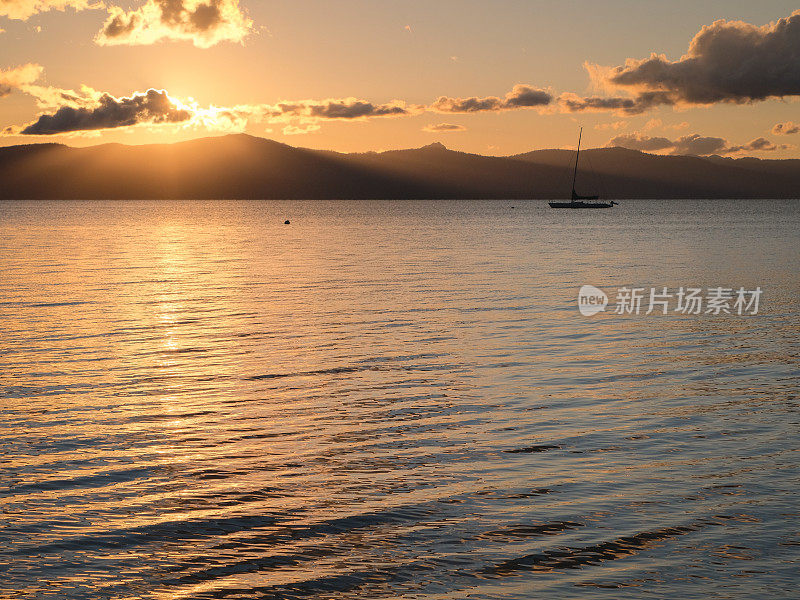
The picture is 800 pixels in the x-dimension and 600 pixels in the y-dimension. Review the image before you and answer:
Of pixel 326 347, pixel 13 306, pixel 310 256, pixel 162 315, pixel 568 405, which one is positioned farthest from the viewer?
pixel 310 256

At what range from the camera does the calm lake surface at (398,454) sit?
12180mm

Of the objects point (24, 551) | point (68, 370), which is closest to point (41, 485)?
point (24, 551)

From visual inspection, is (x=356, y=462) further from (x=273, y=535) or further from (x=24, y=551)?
(x=24, y=551)

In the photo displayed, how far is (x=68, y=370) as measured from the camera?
26.9 m

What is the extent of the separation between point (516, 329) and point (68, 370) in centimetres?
1746

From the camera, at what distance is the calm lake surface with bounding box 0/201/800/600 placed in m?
12.2

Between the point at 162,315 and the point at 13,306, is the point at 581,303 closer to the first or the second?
the point at 162,315

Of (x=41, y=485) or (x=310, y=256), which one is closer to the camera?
(x=41, y=485)

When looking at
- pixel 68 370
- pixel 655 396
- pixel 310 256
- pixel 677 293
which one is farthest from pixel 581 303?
pixel 310 256

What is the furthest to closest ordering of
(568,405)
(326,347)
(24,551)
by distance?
(326,347) < (568,405) < (24,551)

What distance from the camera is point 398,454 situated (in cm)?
1788

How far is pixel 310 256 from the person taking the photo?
279 feet

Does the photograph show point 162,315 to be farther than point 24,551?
Yes

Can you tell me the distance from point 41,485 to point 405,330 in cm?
2063
